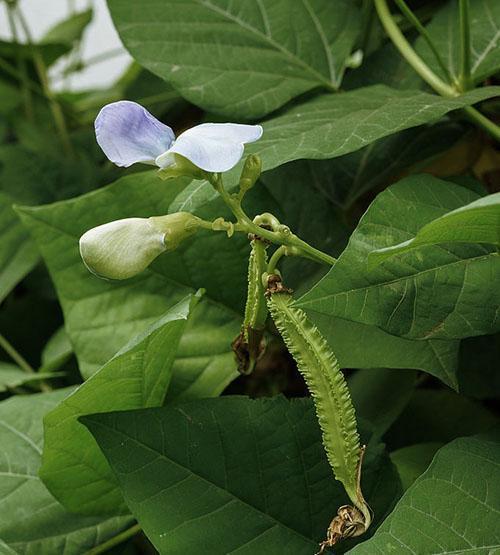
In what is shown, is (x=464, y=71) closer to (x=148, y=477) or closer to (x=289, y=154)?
(x=289, y=154)

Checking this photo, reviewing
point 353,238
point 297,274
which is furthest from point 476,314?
point 297,274

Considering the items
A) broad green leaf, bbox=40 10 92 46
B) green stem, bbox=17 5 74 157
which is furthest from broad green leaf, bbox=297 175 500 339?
broad green leaf, bbox=40 10 92 46

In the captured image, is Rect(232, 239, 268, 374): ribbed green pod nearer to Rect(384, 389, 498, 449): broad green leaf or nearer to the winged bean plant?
the winged bean plant

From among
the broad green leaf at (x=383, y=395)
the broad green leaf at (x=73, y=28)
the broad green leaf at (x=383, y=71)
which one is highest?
the broad green leaf at (x=383, y=71)

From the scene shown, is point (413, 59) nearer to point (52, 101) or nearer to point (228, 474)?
point (228, 474)

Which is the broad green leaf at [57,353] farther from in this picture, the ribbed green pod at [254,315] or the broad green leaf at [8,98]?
the broad green leaf at [8,98]

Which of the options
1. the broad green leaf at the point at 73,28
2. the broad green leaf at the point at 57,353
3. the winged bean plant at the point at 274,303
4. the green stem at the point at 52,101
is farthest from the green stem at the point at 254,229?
the broad green leaf at the point at 73,28
